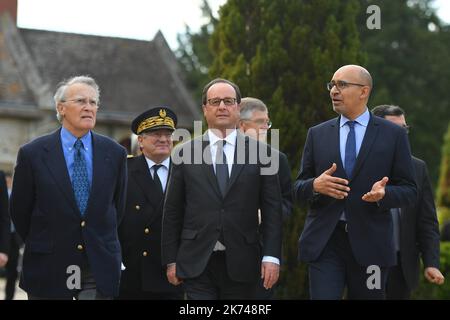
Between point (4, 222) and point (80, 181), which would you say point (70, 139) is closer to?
point (80, 181)

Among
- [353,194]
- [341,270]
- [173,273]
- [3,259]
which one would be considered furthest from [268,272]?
[3,259]

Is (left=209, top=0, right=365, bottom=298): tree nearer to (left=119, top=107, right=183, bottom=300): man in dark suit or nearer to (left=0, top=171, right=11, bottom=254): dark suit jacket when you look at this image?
(left=119, top=107, right=183, bottom=300): man in dark suit

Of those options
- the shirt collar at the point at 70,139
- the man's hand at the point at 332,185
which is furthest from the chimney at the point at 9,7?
the man's hand at the point at 332,185

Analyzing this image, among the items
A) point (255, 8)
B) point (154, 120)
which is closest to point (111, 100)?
point (255, 8)

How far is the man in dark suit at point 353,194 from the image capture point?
700 cm

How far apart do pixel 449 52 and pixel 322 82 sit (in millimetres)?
30945

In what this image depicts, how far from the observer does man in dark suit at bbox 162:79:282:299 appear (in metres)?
7.06

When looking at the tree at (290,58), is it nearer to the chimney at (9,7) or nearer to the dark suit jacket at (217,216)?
the dark suit jacket at (217,216)

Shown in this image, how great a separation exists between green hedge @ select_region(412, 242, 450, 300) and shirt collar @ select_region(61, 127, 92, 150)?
675cm

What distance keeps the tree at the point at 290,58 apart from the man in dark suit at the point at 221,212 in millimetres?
5180
